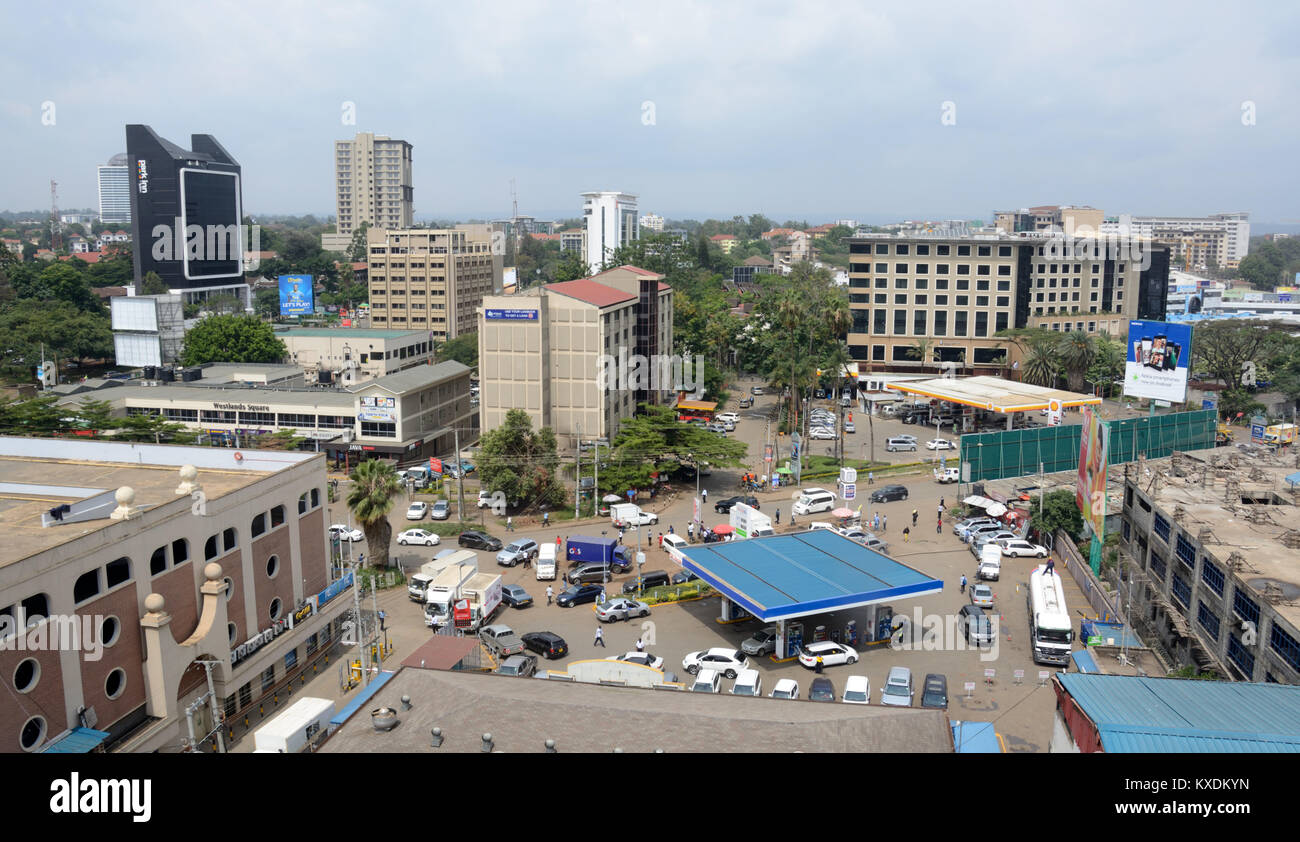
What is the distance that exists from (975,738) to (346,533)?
29451 millimetres

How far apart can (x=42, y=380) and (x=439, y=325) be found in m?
39.4

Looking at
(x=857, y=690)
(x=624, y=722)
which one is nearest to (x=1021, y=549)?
(x=857, y=690)

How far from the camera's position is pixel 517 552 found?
39.5m

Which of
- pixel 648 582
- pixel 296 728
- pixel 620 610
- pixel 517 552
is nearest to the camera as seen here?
pixel 296 728

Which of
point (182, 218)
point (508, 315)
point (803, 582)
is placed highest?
point (182, 218)

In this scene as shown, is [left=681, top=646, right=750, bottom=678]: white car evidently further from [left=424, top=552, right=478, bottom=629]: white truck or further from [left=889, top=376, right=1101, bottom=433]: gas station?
[left=889, top=376, right=1101, bottom=433]: gas station

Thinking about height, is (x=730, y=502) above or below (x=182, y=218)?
below

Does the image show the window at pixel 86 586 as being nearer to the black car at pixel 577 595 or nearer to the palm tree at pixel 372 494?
the palm tree at pixel 372 494

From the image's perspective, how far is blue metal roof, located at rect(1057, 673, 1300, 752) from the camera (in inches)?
627

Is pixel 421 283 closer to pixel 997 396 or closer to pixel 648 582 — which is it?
pixel 997 396

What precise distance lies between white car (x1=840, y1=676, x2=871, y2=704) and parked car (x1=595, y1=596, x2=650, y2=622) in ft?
29.4

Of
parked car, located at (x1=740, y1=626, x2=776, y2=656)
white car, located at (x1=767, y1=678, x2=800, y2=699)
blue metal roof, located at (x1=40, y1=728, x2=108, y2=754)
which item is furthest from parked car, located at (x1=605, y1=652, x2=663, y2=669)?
blue metal roof, located at (x1=40, y1=728, x2=108, y2=754)
